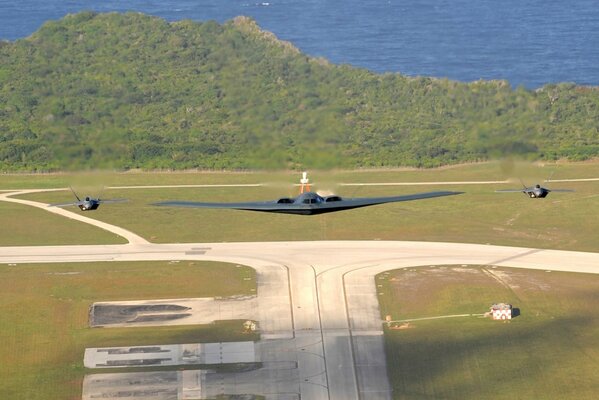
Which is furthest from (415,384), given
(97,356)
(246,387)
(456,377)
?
(97,356)

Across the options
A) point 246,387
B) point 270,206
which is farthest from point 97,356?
point 270,206

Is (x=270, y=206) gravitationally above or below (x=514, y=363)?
above

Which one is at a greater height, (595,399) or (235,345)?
(235,345)

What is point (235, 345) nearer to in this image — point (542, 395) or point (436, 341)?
point (436, 341)

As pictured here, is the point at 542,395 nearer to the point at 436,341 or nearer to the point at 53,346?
the point at 436,341

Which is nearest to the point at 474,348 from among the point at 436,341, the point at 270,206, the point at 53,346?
the point at 436,341

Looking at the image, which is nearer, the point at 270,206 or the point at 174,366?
the point at 270,206

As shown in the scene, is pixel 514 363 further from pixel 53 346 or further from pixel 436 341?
pixel 53 346

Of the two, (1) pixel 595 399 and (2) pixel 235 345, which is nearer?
(1) pixel 595 399
